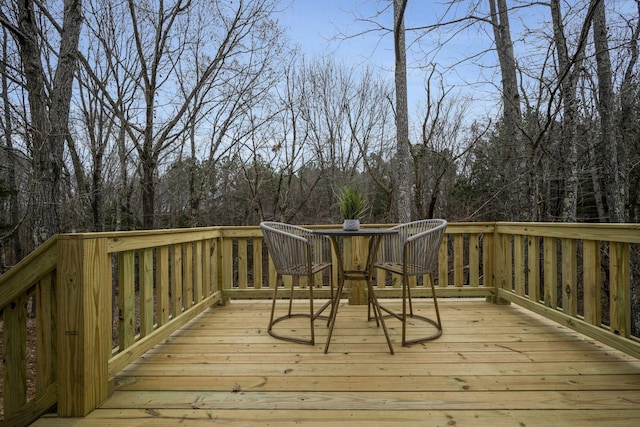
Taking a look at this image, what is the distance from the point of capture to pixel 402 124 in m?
5.46

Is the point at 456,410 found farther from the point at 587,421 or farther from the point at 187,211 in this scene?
the point at 187,211

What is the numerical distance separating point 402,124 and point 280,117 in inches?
118

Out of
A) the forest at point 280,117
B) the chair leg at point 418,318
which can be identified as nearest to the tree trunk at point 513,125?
the forest at point 280,117

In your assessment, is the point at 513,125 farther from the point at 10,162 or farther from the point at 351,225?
the point at 10,162

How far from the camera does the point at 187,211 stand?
7.67m

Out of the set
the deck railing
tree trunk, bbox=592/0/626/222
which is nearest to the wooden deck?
the deck railing

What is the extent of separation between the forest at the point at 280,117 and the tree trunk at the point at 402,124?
3 centimetres

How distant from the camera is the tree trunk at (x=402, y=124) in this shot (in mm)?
5355

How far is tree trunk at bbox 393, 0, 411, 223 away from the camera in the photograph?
5355mm

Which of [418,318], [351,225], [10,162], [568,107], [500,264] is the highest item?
[568,107]

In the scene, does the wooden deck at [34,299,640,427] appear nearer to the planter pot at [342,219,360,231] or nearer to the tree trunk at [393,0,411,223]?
the planter pot at [342,219,360,231]

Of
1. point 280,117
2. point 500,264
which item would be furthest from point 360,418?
point 280,117

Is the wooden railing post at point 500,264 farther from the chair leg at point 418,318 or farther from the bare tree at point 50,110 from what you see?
the bare tree at point 50,110

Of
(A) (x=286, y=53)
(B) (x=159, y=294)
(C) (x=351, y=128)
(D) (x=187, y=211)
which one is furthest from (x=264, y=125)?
(B) (x=159, y=294)
